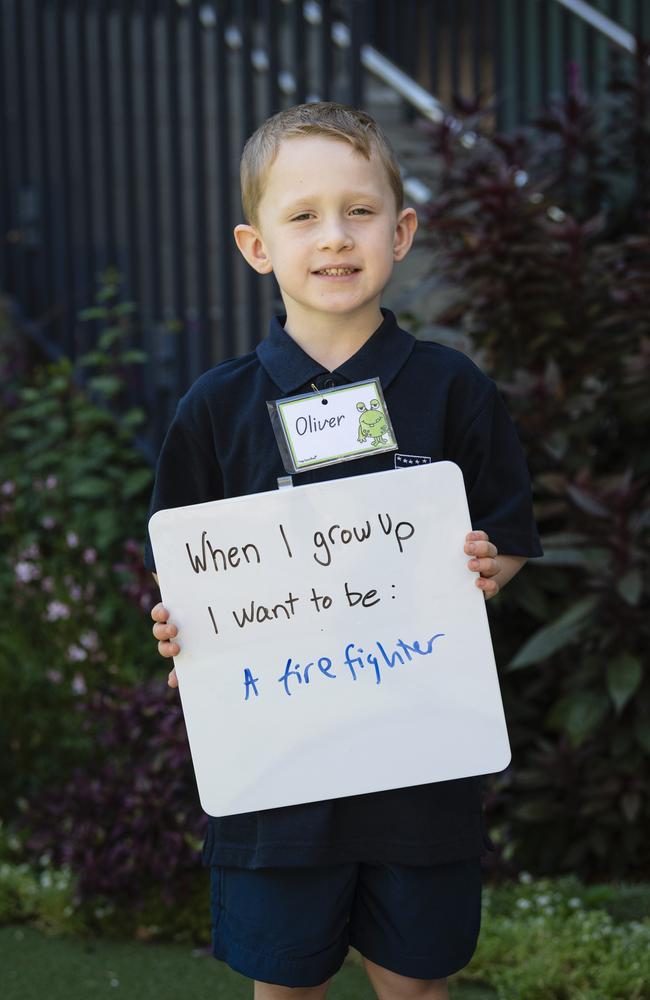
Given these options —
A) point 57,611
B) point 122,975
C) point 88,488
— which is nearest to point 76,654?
point 57,611

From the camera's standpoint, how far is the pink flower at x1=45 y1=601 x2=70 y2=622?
3.77m

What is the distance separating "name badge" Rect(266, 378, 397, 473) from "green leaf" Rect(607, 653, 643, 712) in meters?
1.27

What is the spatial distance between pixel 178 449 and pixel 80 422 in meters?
2.91

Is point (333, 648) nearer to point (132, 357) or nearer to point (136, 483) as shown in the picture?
point (136, 483)

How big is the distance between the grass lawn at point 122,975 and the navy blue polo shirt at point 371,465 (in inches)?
38.0

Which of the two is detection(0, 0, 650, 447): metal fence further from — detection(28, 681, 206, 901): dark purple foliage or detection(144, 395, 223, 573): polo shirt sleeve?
detection(144, 395, 223, 573): polo shirt sleeve

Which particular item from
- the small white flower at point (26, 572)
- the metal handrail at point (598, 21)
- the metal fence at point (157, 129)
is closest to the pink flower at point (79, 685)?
the small white flower at point (26, 572)

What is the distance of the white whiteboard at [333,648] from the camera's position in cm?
176

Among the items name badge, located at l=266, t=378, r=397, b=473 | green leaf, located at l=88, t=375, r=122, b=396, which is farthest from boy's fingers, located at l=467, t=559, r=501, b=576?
green leaf, located at l=88, t=375, r=122, b=396

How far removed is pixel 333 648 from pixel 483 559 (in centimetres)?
26

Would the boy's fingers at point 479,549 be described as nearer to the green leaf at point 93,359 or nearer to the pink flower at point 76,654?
the pink flower at point 76,654

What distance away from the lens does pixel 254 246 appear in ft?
6.35

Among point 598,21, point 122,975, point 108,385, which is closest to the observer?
point 122,975

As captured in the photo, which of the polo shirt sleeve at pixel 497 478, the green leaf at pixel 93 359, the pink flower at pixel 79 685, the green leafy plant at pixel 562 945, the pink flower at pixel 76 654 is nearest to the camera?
the polo shirt sleeve at pixel 497 478
